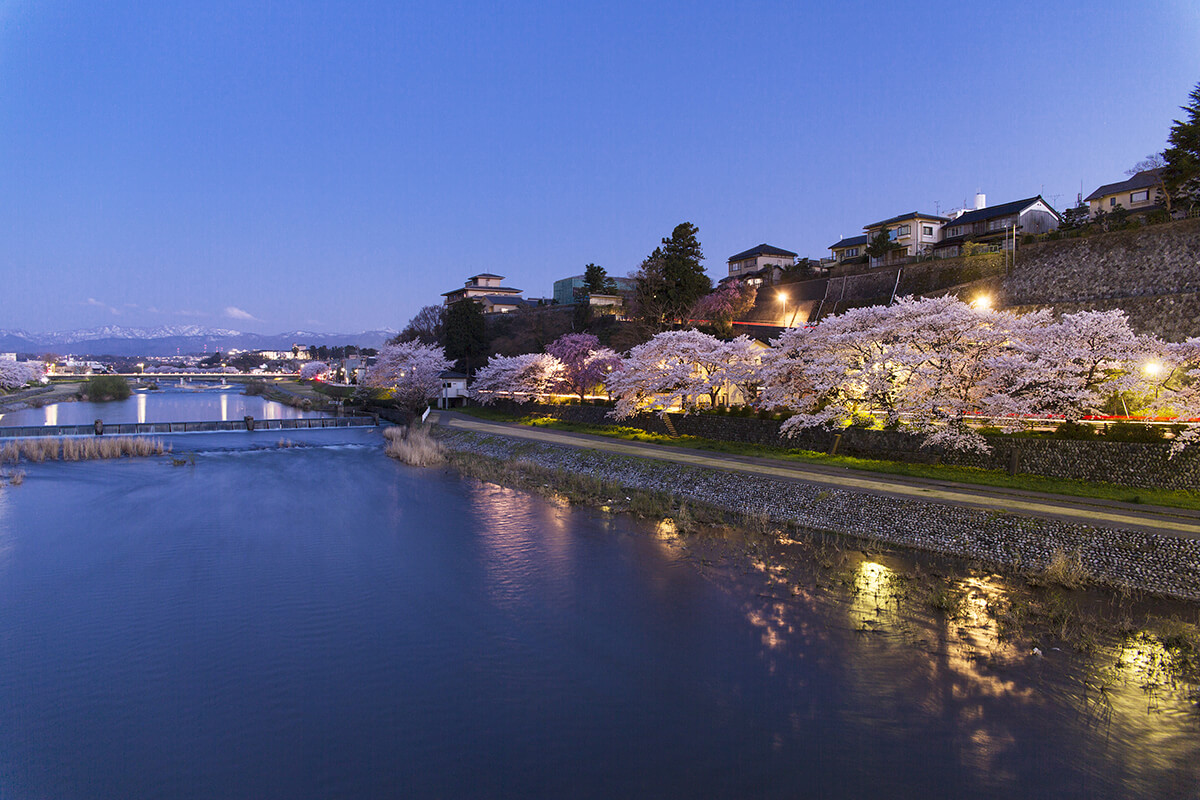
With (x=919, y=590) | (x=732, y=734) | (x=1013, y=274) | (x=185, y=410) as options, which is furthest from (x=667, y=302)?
(x=185, y=410)

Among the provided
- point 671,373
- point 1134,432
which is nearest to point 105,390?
point 671,373

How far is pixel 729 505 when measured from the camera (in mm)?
18875

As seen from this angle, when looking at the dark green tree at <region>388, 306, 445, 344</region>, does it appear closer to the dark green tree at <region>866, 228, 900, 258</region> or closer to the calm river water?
the dark green tree at <region>866, 228, 900, 258</region>

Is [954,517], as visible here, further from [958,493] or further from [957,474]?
[957,474]

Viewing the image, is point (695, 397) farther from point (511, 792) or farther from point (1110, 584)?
point (511, 792)

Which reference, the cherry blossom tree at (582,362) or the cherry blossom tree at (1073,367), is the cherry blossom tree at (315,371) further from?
the cherry blossom tree at (1073,367)

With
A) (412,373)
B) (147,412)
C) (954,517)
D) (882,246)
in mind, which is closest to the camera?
(954,517)

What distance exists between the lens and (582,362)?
40.5 meters

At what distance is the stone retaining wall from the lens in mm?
15102

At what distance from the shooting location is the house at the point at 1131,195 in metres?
43.7

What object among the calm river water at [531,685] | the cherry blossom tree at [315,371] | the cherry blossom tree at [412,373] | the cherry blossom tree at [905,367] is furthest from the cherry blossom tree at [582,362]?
the cherry blossom tree at [315,371]

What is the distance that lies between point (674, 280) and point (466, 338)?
2297 cm

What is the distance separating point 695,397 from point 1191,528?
68.1 feet

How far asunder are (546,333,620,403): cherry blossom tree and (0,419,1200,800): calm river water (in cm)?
2332
